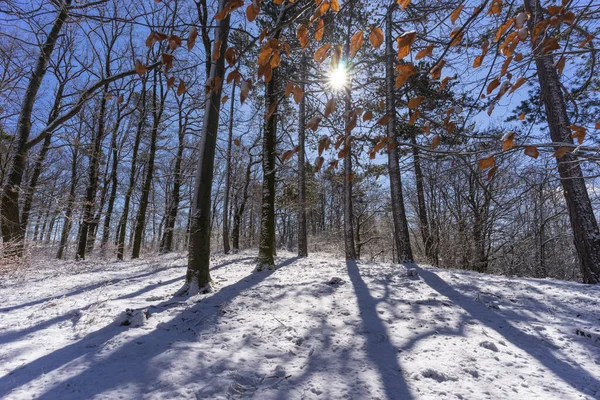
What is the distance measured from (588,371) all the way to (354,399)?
2.10m

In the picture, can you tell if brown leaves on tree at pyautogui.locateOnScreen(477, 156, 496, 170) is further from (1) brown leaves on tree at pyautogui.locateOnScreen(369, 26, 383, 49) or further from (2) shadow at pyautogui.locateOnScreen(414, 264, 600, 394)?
(2) shadow at pyautogui.locateOnScreen(414, 264, 600, 394)

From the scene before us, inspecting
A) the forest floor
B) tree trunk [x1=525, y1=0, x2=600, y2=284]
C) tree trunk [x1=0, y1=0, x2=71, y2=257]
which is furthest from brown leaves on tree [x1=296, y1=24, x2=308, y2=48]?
tree trunk [x1=0, y1=0, x2=71, y2=257]

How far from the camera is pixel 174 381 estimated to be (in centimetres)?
206

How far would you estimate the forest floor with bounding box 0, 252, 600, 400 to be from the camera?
2.04 m

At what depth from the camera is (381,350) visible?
2.65m

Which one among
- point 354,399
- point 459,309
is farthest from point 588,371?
point 354,399

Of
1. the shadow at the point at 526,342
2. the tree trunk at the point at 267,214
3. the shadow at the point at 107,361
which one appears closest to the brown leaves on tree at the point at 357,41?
the shadow at the point at 107,361

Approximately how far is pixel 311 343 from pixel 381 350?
704 mm

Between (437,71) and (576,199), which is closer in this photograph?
(437,71)

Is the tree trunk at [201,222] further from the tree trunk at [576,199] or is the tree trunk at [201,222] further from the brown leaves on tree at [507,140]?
the tree trunk at [576,199]

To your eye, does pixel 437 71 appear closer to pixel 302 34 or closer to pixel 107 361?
pixel 302 34

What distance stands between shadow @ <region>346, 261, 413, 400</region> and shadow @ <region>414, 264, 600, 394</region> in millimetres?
1241

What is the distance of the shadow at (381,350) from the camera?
6.77 feet

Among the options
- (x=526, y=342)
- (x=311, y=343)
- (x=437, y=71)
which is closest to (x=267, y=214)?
(x=311, y=343)
